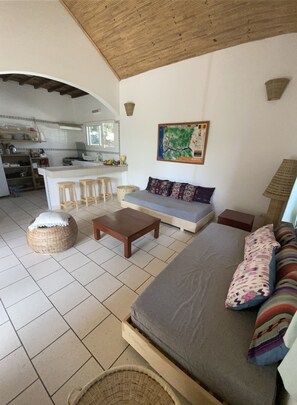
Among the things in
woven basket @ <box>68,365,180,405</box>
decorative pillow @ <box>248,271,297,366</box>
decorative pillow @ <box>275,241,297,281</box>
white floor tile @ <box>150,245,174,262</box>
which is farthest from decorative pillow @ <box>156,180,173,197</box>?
woven basket @ <box>68,365,180,405</box>

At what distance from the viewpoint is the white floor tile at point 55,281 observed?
187 centimetres

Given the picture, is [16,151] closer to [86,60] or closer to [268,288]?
[86,60]

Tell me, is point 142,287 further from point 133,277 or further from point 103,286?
point 103,286

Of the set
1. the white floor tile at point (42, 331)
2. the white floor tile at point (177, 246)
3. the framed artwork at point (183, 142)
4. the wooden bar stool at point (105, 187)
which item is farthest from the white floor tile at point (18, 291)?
the framed artwork at point (183, 142)

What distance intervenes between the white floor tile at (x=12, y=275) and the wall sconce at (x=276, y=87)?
4.02 meters

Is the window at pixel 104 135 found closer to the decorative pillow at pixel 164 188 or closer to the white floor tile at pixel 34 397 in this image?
the decorative pillow at pixel 164 188

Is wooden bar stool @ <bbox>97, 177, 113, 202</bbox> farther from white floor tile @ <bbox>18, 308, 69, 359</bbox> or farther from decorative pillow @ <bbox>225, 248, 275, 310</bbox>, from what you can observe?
decorative pillow @ <bbox>225, 248, 275, 310</bbox>

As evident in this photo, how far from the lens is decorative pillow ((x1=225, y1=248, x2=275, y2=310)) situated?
1073 mm

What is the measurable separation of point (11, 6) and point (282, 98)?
429 centimetres

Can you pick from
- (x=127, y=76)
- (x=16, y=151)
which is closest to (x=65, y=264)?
(x=127, y=76)

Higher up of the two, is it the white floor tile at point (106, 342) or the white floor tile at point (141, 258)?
the white floor tile at point (141, 258)

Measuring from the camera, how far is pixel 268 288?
106 cm

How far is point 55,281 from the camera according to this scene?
77.9 inches

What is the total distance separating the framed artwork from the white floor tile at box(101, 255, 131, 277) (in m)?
2.39
